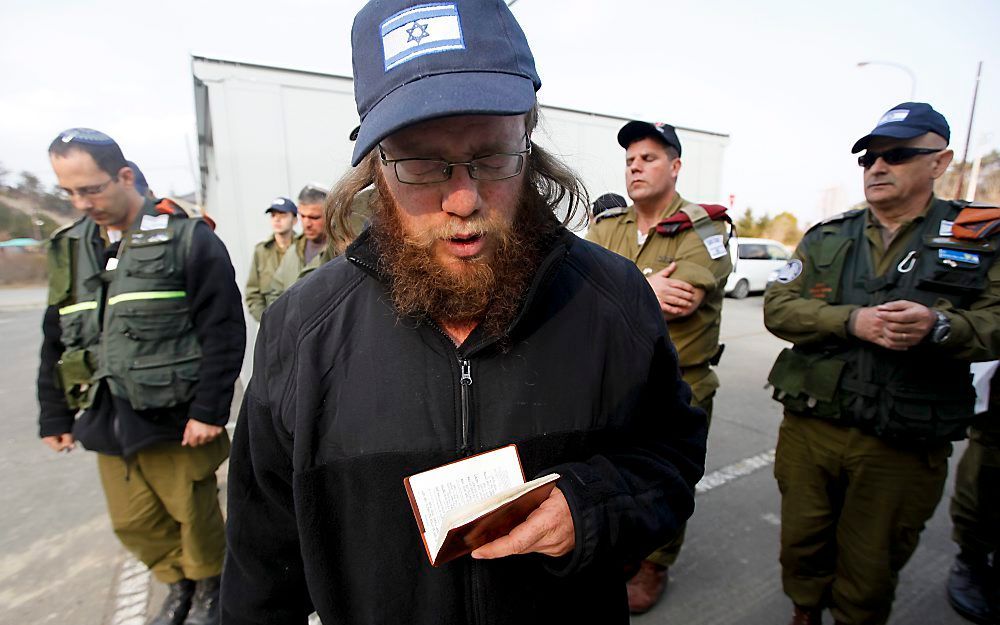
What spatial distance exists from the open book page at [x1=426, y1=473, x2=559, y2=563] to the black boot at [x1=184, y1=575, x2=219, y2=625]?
2.43 meters

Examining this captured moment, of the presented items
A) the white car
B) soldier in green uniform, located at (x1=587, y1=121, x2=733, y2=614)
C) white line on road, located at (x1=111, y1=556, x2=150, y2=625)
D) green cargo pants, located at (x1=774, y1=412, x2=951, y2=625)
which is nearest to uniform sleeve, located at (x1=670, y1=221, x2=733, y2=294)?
soldier in green uniform, located at (x1=587, y1=121, x2=733, y2=614)

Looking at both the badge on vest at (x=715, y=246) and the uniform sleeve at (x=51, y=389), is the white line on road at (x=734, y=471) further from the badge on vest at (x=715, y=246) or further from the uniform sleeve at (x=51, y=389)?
the uniform sleeve at (x=51, y=389)

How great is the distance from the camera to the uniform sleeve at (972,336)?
6.45 ft

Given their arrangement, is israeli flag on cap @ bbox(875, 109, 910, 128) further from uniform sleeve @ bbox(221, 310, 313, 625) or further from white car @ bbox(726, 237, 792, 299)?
white car @ bbox(726, 237, 792, 299)

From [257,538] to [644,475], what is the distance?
936 millimetres

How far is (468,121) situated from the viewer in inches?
40.9

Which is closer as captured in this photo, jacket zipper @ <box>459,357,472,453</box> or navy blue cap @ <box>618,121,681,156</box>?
jacket zipper @ <box>459,357,472,453</box>

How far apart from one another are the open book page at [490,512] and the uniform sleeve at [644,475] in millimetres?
104

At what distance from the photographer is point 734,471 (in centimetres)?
408

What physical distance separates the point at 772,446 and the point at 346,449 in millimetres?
4598

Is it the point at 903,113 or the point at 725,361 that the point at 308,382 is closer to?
the point at 903,113

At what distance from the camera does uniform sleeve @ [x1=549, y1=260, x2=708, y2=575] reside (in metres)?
1.00

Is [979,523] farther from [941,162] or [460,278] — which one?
[460,278]

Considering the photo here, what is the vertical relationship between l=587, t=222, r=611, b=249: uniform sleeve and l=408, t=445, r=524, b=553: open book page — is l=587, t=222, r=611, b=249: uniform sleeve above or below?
above
